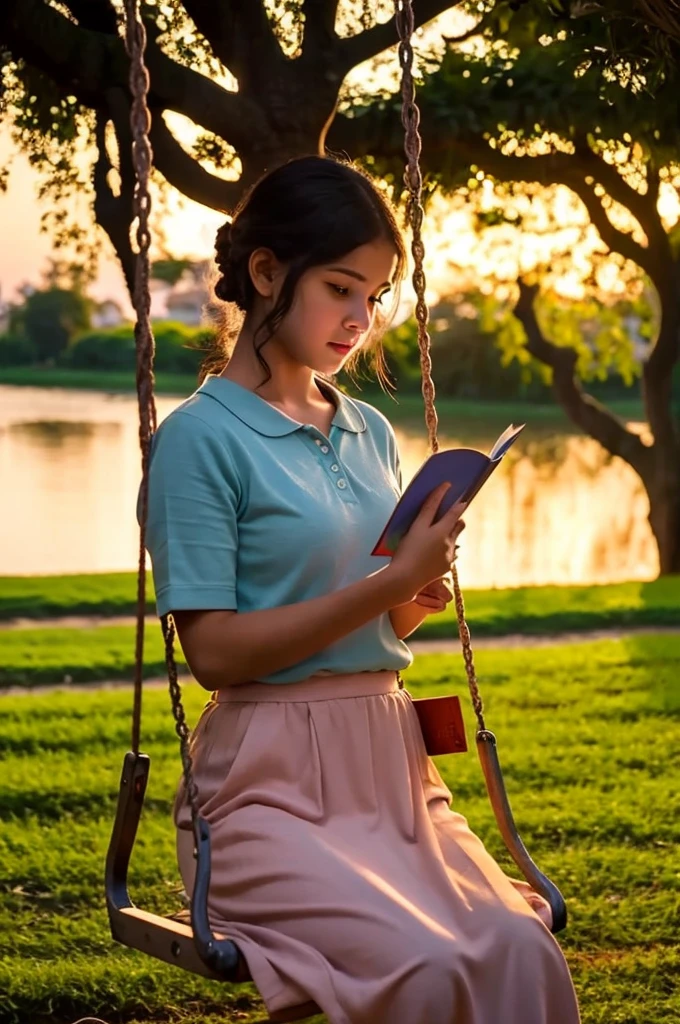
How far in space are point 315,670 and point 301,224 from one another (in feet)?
2.30

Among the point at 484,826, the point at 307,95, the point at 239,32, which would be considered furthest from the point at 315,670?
the point at 484,826

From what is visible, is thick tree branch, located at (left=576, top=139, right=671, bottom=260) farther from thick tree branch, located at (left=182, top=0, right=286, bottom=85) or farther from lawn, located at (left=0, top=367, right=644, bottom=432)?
lawn, located at (left=0, top=367, right=644, bottom=432)

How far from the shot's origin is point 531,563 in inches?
712

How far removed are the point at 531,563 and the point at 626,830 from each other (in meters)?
12.9

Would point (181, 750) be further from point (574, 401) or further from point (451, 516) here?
point (574, 401)

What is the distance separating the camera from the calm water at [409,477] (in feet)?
59.2

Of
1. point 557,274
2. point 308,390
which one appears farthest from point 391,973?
point 557,274

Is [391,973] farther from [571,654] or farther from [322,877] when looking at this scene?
[571,654]

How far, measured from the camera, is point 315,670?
2432mm

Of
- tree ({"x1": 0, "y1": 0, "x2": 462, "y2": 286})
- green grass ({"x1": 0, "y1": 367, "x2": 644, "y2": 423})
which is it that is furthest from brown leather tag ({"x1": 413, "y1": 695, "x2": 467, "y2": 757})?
green grass ({"x1": 0, "y1": 367, "x2": 644, "y2": 423})

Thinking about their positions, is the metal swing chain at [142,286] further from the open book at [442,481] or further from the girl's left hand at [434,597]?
the girl's left hand at [434,597]

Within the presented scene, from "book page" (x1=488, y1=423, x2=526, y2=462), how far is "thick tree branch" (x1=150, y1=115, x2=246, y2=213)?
2.25 m

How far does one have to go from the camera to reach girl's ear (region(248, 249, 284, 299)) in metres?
2.49

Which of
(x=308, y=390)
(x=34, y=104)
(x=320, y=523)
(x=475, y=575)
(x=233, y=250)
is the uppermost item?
(x=34, y=104)
